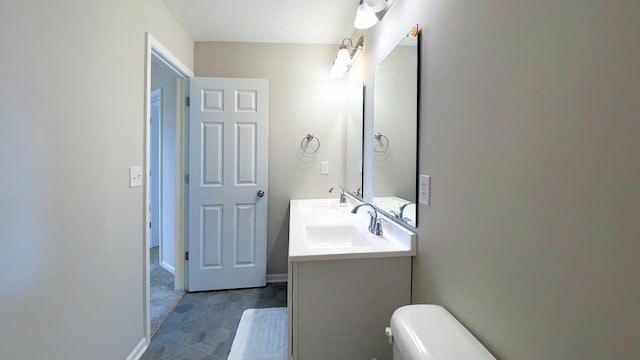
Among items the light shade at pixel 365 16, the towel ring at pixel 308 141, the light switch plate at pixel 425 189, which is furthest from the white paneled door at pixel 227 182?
the light switch plate at pixel 425 189

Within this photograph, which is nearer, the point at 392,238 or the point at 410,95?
the point at 410,95

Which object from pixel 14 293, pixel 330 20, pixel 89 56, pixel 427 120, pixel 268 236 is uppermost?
pixel 330 20

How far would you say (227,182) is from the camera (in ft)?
8.31

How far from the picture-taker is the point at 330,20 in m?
2.23

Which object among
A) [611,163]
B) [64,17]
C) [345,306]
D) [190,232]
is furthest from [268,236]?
[611,163]

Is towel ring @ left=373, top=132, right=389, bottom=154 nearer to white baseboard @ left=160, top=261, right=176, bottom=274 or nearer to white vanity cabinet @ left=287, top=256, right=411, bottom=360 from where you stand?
white vanity cabinet @ left=287, top=256, right=411, bottom=360

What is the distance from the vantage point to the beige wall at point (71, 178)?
35.8 inches

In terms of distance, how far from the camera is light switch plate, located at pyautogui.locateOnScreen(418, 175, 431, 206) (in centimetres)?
115

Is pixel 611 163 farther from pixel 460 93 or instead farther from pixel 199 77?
pixel 199 77

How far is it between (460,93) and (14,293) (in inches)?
65.2

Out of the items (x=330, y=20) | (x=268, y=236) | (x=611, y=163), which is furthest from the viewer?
(x=268, y=236)

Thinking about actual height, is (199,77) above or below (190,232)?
above

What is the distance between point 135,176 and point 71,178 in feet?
1.53

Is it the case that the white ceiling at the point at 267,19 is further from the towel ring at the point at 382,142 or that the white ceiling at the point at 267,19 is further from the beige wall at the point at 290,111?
the towel ring at the point at 382,142
